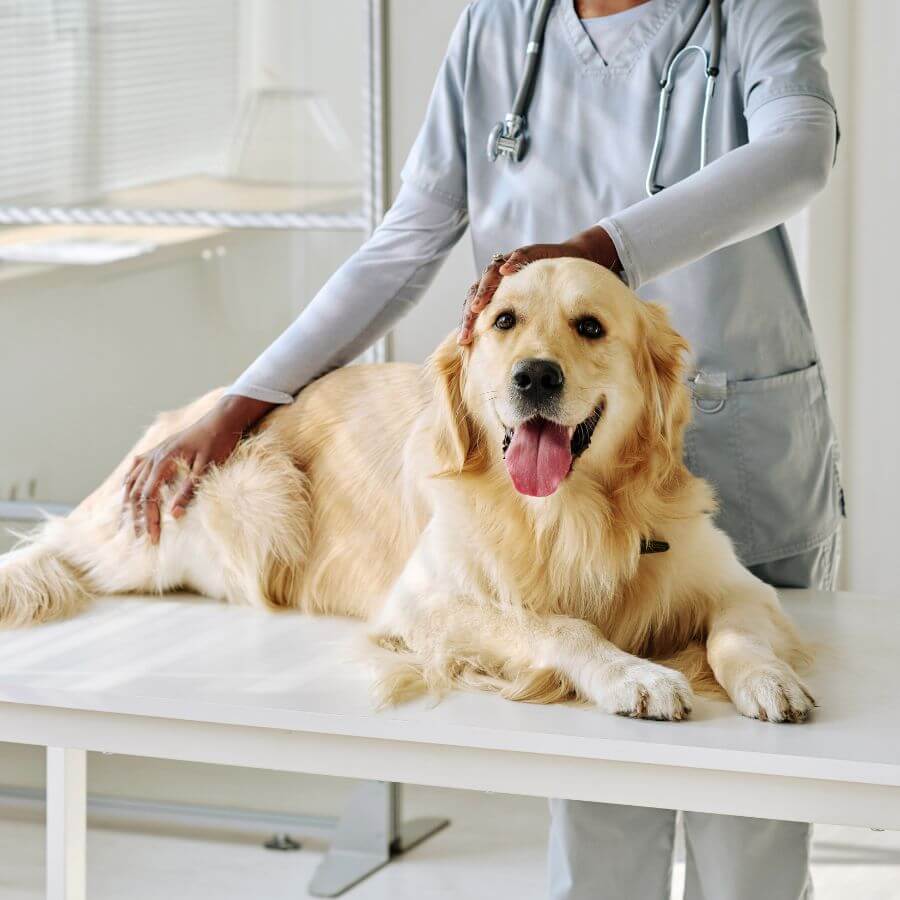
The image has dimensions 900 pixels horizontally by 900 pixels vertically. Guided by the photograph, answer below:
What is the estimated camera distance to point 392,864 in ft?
9.11

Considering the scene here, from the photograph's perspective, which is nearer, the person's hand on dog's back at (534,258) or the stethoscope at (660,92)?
the person's hand on dog's back at (534,258)

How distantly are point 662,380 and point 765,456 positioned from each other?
1.05 ft

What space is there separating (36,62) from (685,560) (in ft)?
7.23

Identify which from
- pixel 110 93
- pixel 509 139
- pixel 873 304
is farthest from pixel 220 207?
pixel 873 304

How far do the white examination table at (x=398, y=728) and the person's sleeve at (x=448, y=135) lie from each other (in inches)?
25.4

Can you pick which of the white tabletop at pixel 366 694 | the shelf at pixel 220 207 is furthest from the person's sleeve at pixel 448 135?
the shelf at pixel 220 207

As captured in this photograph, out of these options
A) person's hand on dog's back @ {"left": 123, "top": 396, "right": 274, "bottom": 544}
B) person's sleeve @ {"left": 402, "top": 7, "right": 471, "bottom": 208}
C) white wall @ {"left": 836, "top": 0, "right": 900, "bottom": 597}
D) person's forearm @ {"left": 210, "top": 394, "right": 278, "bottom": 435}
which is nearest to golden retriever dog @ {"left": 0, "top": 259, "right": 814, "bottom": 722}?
person's hand on dog's back @ {"left": 123, "top": 396, "right": 274, "bottom": 544}

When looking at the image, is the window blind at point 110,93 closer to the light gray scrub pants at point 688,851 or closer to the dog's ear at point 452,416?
the dog's ear at point 452,416

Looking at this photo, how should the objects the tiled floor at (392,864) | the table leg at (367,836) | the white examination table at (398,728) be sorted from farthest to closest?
the table leg at (367,836) → the tiled floor at (392,864) → the white examination table at (398,728)

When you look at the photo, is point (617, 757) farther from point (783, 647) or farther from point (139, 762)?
point (139, 762)

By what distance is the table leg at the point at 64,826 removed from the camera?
1584 mm

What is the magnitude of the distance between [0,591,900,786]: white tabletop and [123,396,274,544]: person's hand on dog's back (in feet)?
0.50

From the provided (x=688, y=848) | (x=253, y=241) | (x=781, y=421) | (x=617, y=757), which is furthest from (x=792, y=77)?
(x=253, y=241)

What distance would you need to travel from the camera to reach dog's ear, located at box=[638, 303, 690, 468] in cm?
149
